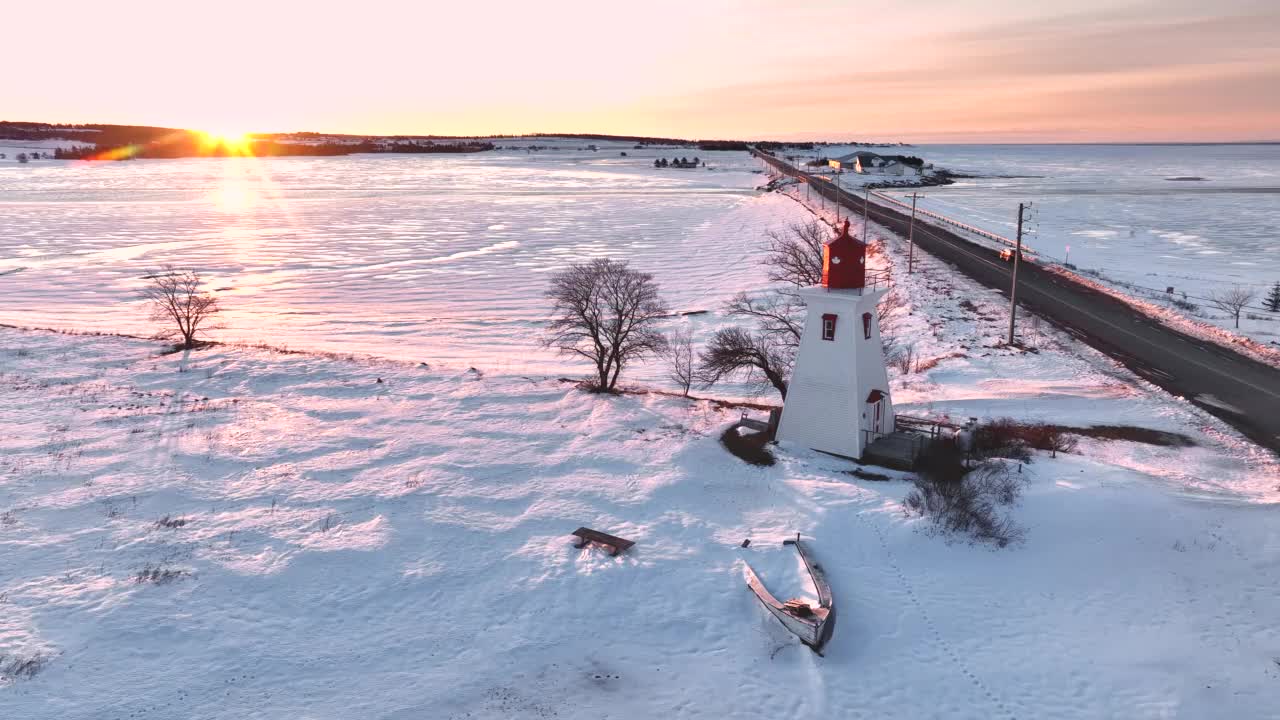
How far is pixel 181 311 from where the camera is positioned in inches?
1501

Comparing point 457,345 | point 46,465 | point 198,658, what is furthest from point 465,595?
point 457,345

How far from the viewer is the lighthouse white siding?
19.5m

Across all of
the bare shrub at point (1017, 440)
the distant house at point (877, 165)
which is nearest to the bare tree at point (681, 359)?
the bare shrub at point (1017, 440)

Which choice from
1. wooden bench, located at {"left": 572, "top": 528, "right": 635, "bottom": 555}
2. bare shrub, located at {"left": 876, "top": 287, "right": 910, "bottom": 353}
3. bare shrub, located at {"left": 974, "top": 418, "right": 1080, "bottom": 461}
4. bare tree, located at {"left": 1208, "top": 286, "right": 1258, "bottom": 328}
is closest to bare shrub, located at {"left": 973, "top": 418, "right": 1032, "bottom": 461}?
bare shrub, located at {"left": 974, "top": 418, "right": 1080, "bottom": 461}

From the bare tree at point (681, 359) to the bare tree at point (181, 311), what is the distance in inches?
830

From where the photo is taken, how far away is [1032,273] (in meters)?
50.5

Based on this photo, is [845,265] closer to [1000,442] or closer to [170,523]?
[1000,442]

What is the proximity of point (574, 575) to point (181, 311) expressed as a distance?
32.3 meters

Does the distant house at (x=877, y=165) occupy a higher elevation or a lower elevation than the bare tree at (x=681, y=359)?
higher

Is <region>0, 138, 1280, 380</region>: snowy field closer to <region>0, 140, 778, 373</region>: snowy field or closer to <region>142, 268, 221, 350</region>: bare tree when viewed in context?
<region>0, 140, 778, 373</region>: snowy field

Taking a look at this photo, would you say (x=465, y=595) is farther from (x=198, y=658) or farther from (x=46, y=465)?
(x=46, y=465)

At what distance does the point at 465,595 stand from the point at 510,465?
6.23 m

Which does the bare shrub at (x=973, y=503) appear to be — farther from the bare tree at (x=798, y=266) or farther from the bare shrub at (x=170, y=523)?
the bare tree at (x=798, y=266)

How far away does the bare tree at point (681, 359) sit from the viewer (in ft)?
95.5
